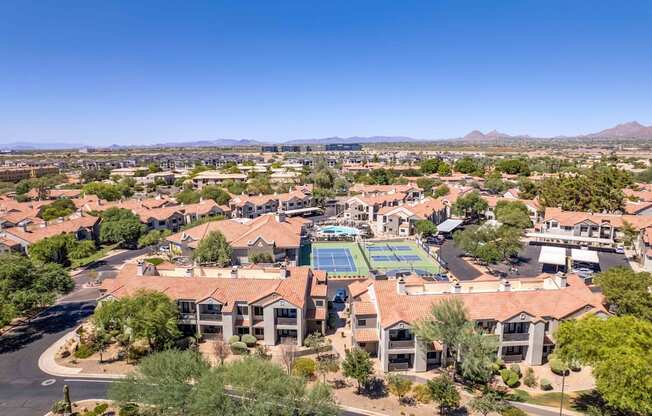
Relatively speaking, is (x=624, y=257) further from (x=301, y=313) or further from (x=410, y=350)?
(x=301, y=313)

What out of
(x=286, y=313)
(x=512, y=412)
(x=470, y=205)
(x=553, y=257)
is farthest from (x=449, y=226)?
(x=512, y=412)

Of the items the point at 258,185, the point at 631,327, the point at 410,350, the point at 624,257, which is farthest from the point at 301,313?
the point at 258,185

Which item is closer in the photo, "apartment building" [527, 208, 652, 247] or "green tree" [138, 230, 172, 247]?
"green tree" [138, 230, 172, 247]

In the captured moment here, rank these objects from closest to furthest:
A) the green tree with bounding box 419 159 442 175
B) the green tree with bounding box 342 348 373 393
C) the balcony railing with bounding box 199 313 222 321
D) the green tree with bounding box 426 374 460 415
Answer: the green tree with bounding box 426 374 460 415, the green tree with bounding box 342 348 373 393, the balcony railing with bounding box 199 313 222 321, the green tree with bounding box 419 159 442 175

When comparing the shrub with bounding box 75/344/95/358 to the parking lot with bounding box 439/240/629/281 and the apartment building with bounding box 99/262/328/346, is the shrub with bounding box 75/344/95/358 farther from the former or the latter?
the parking lot with bounding box 439/240/629/281

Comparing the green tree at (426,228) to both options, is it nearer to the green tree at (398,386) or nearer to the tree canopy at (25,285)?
the green tree at (398,386)

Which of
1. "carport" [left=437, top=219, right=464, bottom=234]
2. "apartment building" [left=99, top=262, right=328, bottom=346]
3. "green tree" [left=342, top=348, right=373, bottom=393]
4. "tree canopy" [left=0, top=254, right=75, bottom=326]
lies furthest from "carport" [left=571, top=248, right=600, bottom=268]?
"tree canopy" [left=0, top=254, right=75, bottom=326]
